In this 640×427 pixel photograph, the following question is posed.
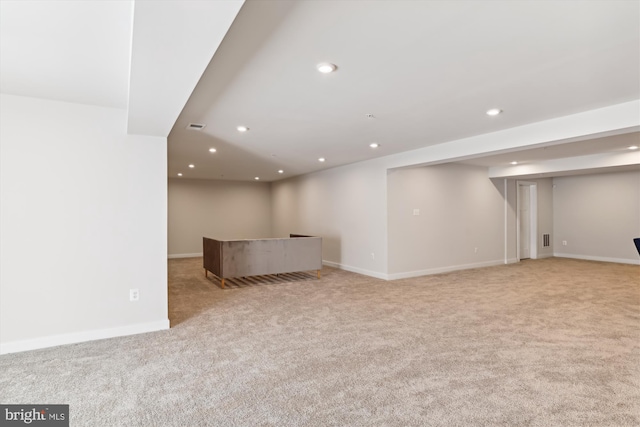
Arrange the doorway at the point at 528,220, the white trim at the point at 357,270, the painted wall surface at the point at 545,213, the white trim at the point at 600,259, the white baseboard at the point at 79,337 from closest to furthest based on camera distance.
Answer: the white baseboard at the point at 79,337
the white trim at the point at 357,270
the white trim at the point at 600,259
the doorway at the point at 528,220
the painted wall surface at the point at 545,213

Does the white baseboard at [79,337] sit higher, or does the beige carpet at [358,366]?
the white baseboard at [79,337]

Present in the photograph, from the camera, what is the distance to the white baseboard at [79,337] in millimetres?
3285

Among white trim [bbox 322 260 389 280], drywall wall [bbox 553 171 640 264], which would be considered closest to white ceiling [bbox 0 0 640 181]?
white trim [bbox 322 260 389 280]

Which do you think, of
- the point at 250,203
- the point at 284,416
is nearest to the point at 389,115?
the point at 284,416

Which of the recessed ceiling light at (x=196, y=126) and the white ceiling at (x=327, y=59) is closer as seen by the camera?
the white ceiling at (x=327, y=59)

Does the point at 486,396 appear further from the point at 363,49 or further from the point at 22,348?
the point at 22,348

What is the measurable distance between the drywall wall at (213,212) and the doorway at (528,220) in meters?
7.46

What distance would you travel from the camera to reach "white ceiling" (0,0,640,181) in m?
1.88

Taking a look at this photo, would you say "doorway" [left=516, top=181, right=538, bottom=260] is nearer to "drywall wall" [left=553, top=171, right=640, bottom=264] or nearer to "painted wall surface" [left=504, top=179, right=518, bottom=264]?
"painted wall surface" [left=504, top=179, right=518, bottom=264]

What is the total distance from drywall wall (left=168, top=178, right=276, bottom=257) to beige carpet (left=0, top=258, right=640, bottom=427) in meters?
5.73

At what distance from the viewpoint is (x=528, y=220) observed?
959cm

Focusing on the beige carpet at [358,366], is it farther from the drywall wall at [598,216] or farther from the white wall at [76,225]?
the drywall wall at [598,216]

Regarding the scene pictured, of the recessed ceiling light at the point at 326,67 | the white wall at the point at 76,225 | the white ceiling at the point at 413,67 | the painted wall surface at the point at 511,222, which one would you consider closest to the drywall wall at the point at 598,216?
the painted wall surface at the point at 511,222

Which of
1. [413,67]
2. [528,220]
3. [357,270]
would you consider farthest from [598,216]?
[413,67]
